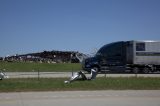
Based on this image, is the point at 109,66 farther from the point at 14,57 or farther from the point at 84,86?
the point at 14,57

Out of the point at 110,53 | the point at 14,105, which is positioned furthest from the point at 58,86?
the point at 110,53

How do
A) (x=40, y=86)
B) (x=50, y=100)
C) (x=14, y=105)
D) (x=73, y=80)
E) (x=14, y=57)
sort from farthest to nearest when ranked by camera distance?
(x=14, y=57)
(x=73, y=80)
(x=40, y=86)
(x=50, y=100)
(x=14, y=105)

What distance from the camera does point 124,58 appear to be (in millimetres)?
41781

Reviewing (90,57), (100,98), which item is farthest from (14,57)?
(100,98)

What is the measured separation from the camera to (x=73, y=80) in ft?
86.7

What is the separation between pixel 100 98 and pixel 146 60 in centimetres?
2547

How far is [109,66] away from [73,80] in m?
15.8

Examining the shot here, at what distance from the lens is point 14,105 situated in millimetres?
14484

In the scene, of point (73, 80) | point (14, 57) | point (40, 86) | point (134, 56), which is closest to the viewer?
point (40, 86)

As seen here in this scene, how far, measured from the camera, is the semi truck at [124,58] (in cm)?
4131

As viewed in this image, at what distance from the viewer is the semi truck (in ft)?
136

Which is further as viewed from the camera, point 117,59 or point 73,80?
point 117,59

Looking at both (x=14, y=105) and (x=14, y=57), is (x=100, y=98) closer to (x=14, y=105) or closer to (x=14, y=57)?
(x=14, y=105)

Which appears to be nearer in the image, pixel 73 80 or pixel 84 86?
pixel 84 86
